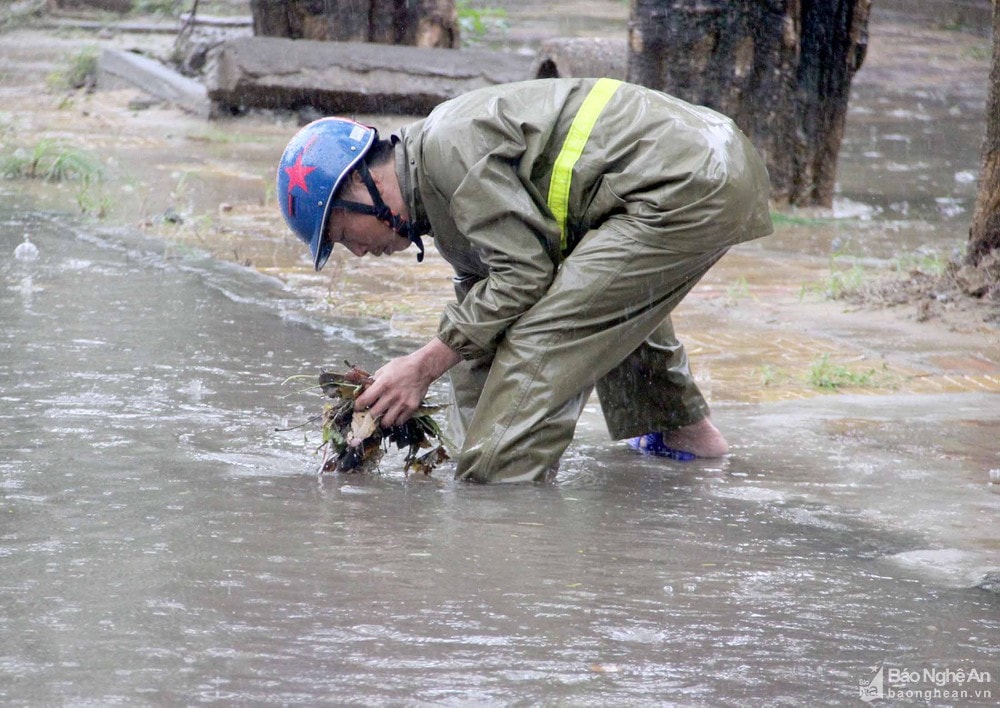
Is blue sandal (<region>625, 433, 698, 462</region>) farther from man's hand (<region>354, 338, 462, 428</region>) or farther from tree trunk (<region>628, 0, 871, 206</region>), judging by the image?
tree trunk (<region>628, 0, 871, 206</region>)

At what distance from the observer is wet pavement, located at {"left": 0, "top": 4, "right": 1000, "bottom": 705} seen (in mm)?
2580

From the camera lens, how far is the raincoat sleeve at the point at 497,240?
11.9ft

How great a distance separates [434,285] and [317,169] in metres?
3.35

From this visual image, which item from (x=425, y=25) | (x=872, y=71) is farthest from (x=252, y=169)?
(x=872, y=71)

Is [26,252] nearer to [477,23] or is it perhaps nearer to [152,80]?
[152,80]

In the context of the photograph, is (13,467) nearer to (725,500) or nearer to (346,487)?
(346,487)

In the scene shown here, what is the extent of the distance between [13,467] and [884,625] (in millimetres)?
2505

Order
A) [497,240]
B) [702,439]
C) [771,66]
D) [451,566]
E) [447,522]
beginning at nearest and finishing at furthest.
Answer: [451,566] < [447,522] < [497,240] < [702,439] < [771,66]

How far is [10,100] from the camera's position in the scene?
15055 mm

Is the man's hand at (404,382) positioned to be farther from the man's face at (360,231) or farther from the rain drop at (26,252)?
the rain drop at (26,252)

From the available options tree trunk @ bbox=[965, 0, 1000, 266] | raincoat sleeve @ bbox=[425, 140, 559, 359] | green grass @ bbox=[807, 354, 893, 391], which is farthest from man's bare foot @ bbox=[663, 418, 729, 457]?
tree trunk @ bbox=[965, 0, 1000, 266]

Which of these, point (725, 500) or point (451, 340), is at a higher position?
point (451, 340)

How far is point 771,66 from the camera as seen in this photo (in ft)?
29.1

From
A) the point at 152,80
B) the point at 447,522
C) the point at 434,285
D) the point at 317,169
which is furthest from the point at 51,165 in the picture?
the point at 447,522
